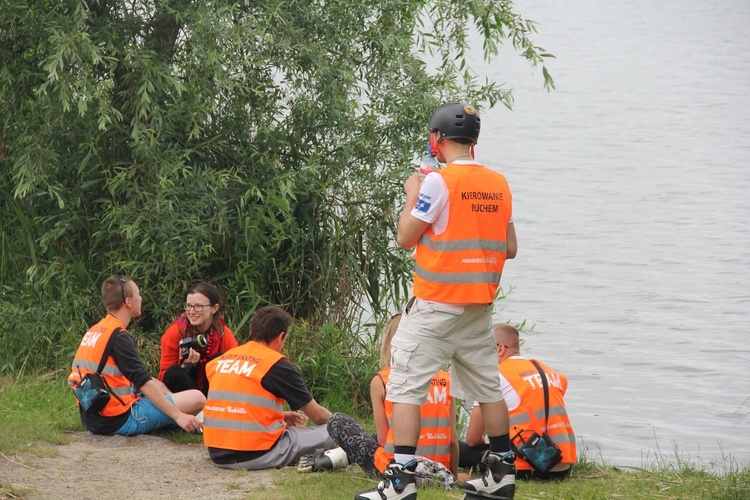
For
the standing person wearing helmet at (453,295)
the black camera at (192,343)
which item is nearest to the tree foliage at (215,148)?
the black camera at (192,343)

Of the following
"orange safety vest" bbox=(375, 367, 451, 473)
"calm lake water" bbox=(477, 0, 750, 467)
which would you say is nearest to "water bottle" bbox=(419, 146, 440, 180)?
"orange safety vest" bbox=(375, 367, 451, 473)

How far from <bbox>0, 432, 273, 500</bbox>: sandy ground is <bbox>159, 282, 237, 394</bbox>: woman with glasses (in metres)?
0.60

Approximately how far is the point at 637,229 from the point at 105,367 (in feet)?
43.3

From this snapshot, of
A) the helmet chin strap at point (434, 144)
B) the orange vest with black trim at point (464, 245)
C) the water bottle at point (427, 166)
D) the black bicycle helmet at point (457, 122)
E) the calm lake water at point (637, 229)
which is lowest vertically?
the calm lake water at point (637, 229)

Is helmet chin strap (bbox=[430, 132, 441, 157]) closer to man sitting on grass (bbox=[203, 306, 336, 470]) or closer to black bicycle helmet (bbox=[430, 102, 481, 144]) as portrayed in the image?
black bicycle helmet (bbox=[430, 102, 481, 144])

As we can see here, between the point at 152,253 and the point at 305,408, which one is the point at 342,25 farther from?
the point at 305,408

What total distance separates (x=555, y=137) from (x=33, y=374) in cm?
1850

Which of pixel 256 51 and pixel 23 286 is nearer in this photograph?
pixel 256 51

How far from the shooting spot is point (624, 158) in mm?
23234

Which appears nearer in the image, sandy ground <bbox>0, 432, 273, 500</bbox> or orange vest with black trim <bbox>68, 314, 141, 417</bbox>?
sandy ground <bbox>0, 432, 273, 500</bbox>

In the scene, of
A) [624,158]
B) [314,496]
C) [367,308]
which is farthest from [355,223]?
[624,158]

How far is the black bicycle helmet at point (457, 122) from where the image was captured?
538 cm

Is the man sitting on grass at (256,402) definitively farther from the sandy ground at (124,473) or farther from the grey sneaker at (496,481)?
the grey sneaker at (496,481)

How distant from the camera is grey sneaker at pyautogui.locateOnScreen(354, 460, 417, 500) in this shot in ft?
17.2
